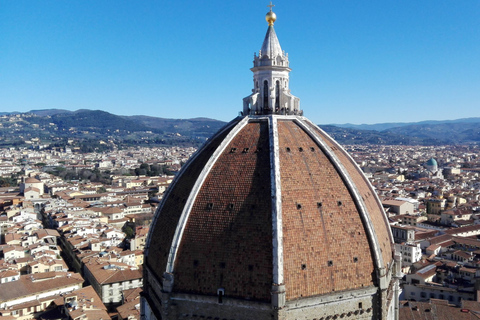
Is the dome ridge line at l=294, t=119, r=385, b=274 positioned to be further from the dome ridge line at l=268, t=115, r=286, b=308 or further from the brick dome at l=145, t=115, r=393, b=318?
the dome ridge line at l=268, t=115, r=286, b=308

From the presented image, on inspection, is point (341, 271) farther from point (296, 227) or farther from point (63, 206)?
point (63, 206)

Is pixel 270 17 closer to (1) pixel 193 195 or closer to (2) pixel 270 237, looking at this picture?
(1) pixel 193 195

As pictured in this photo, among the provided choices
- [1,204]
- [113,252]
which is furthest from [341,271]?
[1,204]

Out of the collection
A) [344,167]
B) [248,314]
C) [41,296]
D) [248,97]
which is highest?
[248,97]

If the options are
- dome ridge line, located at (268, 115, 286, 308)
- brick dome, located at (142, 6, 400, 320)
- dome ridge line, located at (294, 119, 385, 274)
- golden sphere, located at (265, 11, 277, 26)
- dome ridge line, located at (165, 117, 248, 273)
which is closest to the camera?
dome ridge line, located at (268, 115, 286, 308)

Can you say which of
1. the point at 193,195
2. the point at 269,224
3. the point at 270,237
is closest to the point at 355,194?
the point at 269,224

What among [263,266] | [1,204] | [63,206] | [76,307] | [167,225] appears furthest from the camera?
[1,204]

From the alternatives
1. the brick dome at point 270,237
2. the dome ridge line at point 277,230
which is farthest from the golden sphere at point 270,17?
the dome ridge line at point 277,230

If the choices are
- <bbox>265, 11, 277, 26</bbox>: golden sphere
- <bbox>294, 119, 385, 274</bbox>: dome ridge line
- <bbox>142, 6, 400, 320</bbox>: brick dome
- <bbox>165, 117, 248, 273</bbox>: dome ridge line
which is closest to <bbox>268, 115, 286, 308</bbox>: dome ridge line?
<bbox>142, 6, 400, 320</bbox>: brick dome
